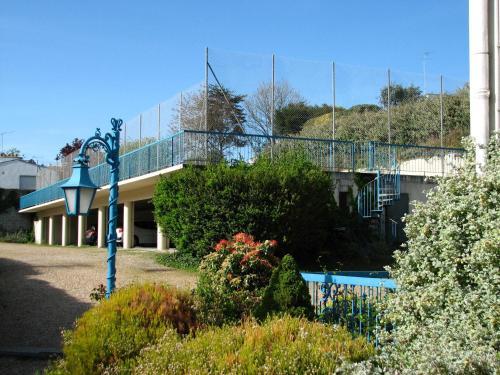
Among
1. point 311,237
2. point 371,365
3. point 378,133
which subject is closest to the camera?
point 371,365

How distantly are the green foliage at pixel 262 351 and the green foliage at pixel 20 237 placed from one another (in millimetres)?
37905

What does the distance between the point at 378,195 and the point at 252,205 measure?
5.12m

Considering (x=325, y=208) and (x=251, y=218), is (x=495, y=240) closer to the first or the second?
(x=251, y=218)

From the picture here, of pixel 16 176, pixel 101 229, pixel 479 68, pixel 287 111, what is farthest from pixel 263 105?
pixel 16 176

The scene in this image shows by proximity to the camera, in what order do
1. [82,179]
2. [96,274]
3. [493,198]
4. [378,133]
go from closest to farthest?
[493,198] → [82,179] → [96,274] → [378,133]

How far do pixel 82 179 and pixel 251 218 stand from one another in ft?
26.9

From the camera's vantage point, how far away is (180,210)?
16.0 m

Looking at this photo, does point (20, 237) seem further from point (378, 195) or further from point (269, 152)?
point (378, 195)

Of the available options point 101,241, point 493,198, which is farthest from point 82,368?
point 101,241

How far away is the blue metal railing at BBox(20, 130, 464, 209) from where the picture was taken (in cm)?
1745

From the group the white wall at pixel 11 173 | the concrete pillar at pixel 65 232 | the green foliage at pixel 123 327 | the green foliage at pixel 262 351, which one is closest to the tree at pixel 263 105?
the green foliage at pixel 123 327

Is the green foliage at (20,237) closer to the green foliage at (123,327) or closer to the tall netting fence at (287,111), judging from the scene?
the tall netting fence at (287,111)

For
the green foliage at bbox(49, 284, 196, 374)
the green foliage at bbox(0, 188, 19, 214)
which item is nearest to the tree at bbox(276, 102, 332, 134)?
the green foliage at bbox(49, 284, 196, 374)

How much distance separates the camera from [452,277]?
16.8ft
